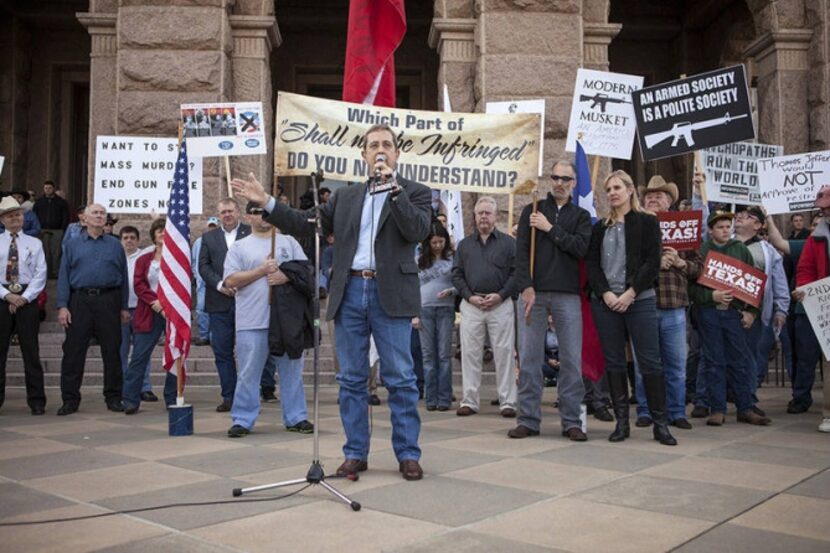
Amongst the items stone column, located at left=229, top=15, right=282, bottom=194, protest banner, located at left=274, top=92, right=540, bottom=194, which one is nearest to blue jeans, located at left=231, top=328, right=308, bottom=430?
protest banner, located at left=274, top=92, right=540, bottom=194

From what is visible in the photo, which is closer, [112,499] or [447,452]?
[112,499]

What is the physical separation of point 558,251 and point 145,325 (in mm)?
4534

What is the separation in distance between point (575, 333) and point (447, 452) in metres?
1.51

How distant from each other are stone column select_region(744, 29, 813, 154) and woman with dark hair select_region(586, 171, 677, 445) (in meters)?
8.06

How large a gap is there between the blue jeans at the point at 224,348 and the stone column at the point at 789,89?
9623mm

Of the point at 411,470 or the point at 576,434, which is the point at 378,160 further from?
the point at 576,434

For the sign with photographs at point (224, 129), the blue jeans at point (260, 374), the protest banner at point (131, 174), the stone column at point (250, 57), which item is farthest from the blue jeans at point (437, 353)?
the stone column at point (250, 57)

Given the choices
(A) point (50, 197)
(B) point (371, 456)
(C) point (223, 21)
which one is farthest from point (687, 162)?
(B) point (371, 456)

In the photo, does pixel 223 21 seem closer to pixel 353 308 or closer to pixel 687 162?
pixel 353 308

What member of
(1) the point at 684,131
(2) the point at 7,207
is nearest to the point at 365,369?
(1) the point at 684,131

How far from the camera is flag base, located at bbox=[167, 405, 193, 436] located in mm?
6500

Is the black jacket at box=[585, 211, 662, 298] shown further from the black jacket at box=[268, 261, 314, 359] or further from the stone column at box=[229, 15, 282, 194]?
the stone column at box=[229, 15, 282, 194]

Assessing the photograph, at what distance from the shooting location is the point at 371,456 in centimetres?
559

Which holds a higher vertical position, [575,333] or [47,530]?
[575,333]
